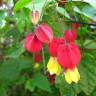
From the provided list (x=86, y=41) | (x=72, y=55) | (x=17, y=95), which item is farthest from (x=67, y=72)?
(x=17, y=95)

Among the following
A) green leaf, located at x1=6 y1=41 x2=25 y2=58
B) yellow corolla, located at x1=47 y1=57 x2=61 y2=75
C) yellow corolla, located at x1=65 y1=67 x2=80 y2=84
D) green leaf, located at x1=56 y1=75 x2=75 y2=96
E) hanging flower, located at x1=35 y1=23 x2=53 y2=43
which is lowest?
green leaf, located at x1=56 y1=75 x2=75 y2=96

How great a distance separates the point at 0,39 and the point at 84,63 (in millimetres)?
691

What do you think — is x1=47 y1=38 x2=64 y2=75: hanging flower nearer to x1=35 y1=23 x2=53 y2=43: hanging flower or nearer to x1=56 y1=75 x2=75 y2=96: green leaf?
x1=35 y1=23 x2=53 y2=43: hanging flower

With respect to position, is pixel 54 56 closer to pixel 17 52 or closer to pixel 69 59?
pixel 69 59

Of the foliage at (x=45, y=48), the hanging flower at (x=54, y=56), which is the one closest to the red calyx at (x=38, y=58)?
the foliage at (x=45, y=48)

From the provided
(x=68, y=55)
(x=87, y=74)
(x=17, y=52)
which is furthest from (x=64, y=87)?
(x=68, y=55)

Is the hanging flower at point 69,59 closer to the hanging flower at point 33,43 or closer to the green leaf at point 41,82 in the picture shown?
the hanging flower at point 33,43

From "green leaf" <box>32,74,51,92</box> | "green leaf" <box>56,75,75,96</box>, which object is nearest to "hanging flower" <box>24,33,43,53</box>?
"green leaf" <box>56,75,75,96</box>

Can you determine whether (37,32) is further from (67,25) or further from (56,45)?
(67,25)

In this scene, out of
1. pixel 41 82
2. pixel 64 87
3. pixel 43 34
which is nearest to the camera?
pixel 43 34

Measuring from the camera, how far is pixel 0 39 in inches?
73.9

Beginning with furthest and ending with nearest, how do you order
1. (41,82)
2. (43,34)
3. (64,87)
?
(41,82) < (64,87) < (43,34)

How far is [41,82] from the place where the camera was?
54.6 inches

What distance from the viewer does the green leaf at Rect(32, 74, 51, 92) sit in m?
1.37
